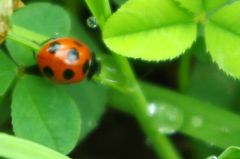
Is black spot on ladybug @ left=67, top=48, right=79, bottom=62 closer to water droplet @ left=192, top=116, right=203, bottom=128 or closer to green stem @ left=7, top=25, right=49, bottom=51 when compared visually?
green stem @ left=7, top=25, right=49, bottom=51

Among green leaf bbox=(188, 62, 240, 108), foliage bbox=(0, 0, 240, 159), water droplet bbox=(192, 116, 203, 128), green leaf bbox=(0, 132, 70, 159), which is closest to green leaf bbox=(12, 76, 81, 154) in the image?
foliage bbox=(0, 0, 240, 159)

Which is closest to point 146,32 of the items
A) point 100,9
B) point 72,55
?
point 100,9

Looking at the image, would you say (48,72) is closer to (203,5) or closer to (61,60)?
(61,60)

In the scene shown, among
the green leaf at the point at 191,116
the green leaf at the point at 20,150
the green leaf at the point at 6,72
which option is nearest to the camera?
the green leaf at the point at 20,150

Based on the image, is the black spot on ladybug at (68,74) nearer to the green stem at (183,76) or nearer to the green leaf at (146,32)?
the green leaf at (146,32)

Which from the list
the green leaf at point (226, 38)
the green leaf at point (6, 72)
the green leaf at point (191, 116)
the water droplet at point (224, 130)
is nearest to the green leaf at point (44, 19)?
the green leaf at point (6, 72)

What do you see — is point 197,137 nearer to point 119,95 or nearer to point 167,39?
point 119,95
